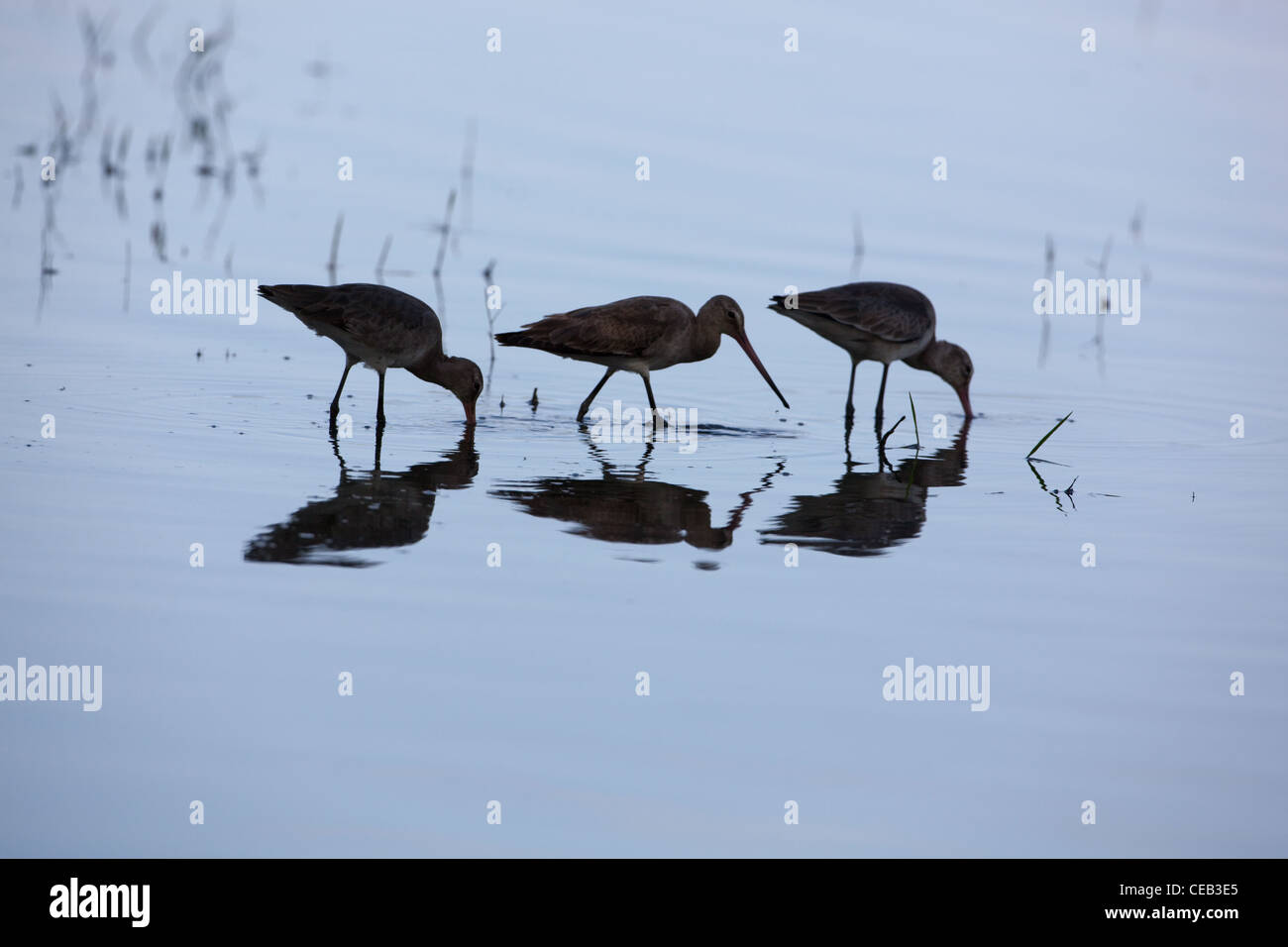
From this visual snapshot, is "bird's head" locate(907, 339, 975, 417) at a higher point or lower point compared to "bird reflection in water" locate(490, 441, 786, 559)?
higher

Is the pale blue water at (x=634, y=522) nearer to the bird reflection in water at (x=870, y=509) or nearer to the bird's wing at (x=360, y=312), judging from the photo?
the bird reflection in water at (x=870, y=509)

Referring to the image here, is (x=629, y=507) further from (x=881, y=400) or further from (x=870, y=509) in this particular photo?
(x=881, y=400)

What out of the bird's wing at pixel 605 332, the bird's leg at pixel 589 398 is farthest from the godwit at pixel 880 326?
the bird's leg at pixel 589 398

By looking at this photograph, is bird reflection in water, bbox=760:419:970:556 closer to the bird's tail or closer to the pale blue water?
the pale blue water

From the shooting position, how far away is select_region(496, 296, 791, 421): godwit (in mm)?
9820

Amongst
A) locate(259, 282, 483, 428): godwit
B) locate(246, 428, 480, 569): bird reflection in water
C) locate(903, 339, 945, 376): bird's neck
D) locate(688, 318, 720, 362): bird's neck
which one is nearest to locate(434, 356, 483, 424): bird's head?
locate(259, 282, 483, 428): godwit

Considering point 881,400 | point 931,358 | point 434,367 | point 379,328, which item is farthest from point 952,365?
point 379,328

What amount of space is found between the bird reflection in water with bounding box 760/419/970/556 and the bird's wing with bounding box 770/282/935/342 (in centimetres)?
134

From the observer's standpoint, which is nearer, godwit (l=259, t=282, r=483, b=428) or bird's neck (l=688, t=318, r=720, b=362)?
godwit (l=259, t=282, r=483, b=428)

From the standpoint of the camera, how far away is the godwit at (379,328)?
9.29 metres

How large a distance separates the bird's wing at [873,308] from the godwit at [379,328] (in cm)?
218

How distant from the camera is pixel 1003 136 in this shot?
19141mm

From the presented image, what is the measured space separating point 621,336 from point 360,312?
4.91 feet
